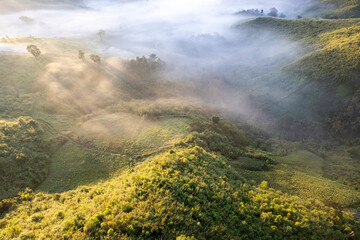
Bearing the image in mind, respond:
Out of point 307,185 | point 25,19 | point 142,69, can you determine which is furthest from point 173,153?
point 25,19

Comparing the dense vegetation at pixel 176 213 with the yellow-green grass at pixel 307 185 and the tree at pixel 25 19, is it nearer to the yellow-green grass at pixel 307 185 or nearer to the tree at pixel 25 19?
the yellow-green grass at pixel 307 185

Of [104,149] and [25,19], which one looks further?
[25,19]

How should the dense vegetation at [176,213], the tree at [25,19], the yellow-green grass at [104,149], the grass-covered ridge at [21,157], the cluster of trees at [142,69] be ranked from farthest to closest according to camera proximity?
1. the tree at [25,19]
2. the cluster of trees at [142,69]
3. the yellow-green grass at [104,149]
4. the grass-covered ridge at [21,157]
5. the dense vegetation at [176,213]

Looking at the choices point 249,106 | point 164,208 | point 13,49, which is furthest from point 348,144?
point 13,49

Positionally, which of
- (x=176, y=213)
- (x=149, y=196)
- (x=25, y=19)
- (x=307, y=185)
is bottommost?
(x=307, y=185)

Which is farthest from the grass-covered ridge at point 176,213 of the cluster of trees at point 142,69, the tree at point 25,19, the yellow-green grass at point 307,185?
the tree at point 25,19

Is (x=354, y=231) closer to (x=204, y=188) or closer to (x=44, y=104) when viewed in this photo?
(x=204, y=188)

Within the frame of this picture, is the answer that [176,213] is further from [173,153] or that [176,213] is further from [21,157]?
[21,157]
